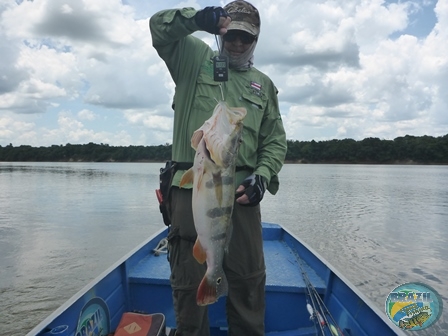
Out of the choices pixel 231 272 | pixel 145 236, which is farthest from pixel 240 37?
pixel 145 236

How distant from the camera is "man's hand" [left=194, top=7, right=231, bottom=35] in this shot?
2873 millimetres

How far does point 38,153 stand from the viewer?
133 m

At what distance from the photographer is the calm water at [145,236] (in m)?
11.5

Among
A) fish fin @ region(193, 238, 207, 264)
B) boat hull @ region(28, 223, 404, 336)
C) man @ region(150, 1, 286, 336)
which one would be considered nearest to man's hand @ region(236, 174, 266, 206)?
man @ region(150, 1, 286, 336)

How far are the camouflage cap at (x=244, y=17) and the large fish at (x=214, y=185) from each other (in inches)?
36.4

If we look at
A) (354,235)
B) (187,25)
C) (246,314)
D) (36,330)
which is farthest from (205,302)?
(354,235)

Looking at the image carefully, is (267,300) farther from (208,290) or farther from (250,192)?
(250,192)

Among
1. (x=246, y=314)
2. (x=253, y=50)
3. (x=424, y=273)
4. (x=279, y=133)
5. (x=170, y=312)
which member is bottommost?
(x=424, y=273)

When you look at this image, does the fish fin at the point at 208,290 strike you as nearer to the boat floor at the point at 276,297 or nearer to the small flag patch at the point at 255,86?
the small flag patch at the point at 255,86

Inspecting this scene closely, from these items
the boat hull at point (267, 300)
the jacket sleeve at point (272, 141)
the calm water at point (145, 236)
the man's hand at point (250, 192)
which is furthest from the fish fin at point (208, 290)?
the calm water at point (145, 236)

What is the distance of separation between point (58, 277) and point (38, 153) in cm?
13353

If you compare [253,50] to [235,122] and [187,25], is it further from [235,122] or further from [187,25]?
[235,122]

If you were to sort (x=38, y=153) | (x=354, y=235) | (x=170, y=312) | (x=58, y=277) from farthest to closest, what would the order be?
(x=38, y=153), (x=354, y=235), (x=58, y=277), (x=170, y=312)

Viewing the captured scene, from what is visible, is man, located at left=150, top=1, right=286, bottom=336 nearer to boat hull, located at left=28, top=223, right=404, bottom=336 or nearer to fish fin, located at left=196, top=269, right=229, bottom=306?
fish fin, located at left=196, top=269, right=229, bottom=306
